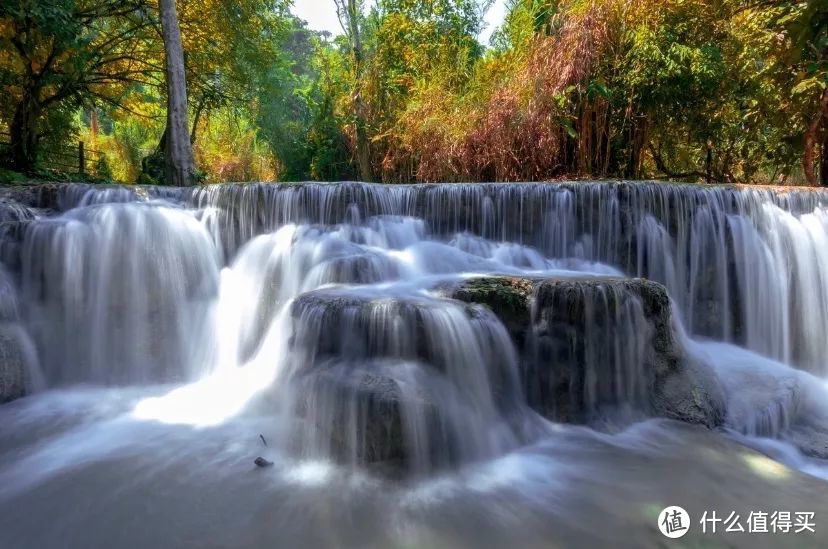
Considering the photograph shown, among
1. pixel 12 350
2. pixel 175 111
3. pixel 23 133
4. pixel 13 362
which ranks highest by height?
pixel 175 111

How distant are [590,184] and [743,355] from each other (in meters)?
2.82

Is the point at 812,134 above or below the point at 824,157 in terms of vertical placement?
above

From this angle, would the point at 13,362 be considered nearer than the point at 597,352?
No

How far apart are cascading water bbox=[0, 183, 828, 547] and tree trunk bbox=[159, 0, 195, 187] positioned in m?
2.85

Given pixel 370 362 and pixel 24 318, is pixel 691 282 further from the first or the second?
pixel 24 318

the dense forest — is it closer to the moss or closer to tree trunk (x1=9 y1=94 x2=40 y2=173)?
tree trunk (x1=9 y1=94 x2=40 y2=173)

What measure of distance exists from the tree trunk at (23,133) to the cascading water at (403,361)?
177 inches

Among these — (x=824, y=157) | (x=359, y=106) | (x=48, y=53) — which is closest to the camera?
(x=824, y=157)

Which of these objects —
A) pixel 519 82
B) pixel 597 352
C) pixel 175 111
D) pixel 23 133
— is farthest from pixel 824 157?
pixel 23 133

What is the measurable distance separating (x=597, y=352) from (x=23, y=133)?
11222mm

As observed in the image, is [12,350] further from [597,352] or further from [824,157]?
[824,157]

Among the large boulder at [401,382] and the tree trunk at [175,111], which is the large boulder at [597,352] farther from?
the tree trunk at [175,111]

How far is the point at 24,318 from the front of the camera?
5.38m

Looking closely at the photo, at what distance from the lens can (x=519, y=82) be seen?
32.4 ft
